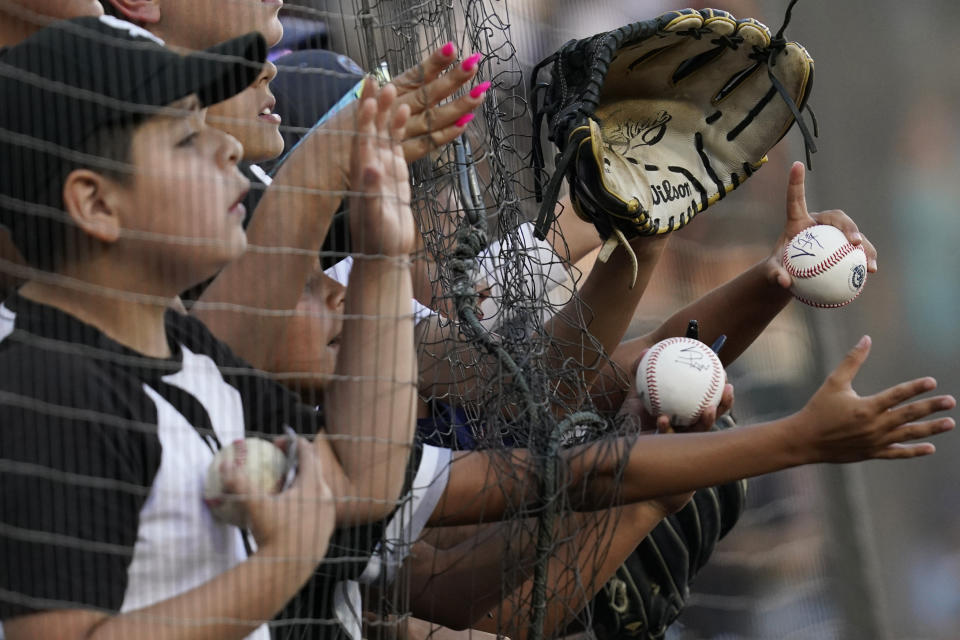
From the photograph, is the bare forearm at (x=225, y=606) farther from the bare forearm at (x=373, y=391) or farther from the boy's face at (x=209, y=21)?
the boy's face at (x=209, y=21)

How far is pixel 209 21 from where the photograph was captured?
1.38 m

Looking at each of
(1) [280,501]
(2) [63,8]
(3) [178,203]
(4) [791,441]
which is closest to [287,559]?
(1) [280,501]

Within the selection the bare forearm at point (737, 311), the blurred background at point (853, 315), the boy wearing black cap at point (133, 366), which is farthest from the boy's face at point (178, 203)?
the blurred background at point (853, 315)

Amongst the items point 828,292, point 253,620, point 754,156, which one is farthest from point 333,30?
point 253,620

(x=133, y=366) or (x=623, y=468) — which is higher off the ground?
(x=133, y=366)

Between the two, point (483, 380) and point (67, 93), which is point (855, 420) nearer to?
point (483, 380)

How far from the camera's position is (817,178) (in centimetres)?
302

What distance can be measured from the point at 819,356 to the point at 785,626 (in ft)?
2.13

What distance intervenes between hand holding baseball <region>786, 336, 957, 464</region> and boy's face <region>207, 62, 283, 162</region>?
0.65m

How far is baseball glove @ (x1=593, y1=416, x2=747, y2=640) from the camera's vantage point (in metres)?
1.63

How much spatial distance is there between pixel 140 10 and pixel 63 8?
0.13 metres

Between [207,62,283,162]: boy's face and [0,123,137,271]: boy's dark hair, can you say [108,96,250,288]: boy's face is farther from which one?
[207,62,283,162]: boy's face

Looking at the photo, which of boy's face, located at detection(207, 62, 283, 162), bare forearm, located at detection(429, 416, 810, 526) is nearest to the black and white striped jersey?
bare forearm, located at detection(429, 416, 810, 526)

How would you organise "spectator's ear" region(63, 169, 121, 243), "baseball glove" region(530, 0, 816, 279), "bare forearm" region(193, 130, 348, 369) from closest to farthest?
"spectator's ear" region(63, 169, 121, 243) → "bare forearm" region(193, 130, 348, 369) → "baseball glove" region(530, 0, 816, 279)
